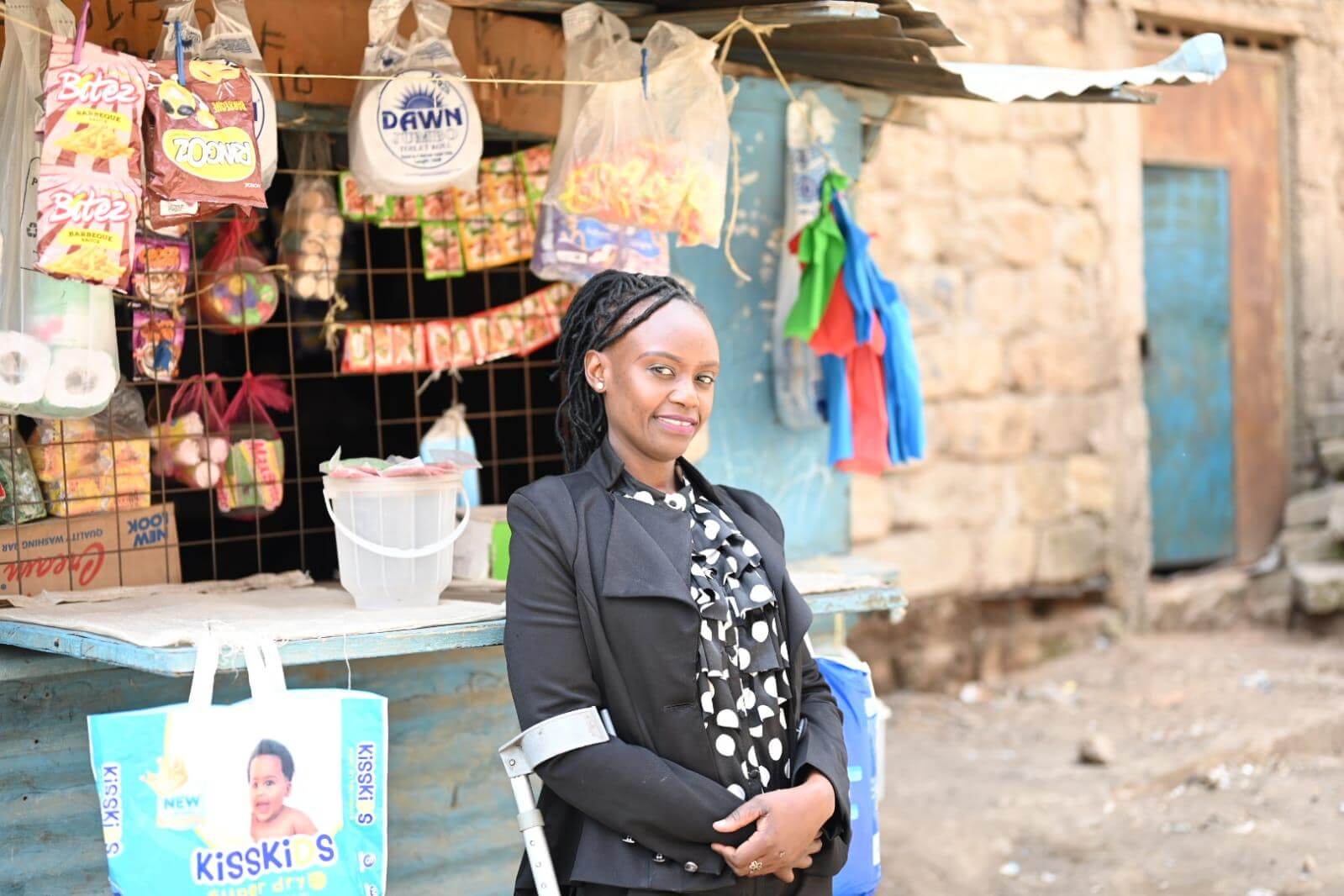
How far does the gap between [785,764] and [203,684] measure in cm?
97

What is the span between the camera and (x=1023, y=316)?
6879 millimetres

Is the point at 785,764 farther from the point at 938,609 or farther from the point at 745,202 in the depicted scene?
the point at 938,609

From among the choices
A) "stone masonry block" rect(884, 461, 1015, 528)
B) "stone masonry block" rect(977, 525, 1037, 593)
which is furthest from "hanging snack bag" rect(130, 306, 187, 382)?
"stone masonry block" rect(977, 525, 1037, 593)

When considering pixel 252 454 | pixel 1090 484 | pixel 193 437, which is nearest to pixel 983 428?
pixel 1090 484

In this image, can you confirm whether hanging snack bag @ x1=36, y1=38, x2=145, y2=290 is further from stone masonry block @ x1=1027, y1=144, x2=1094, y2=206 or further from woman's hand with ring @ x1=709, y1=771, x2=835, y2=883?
stone masonry block @ x1=1027, y1=144, x2=1094, y2=206

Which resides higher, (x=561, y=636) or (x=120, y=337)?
(x=120, y=337)

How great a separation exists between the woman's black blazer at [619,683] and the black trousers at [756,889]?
0.02m

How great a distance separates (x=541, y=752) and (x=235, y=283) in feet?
5.71

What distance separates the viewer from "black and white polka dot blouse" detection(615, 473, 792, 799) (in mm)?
2492

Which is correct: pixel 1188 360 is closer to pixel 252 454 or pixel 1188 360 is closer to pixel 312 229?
pixel 312 229

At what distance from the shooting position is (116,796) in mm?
2420

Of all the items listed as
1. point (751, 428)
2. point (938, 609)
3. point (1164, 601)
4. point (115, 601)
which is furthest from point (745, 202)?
point (1164, 601)

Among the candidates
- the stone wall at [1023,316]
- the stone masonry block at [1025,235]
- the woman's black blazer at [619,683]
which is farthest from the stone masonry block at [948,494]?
the woman's black blazer at [619,683]

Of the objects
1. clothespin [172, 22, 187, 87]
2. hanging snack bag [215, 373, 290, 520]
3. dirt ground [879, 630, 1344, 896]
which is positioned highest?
clothespin [172, 22, 187, 87]
